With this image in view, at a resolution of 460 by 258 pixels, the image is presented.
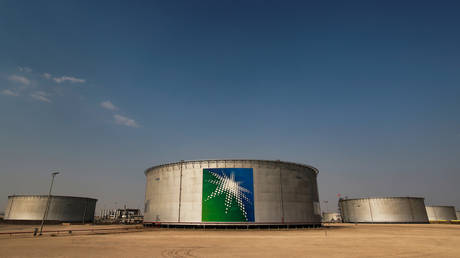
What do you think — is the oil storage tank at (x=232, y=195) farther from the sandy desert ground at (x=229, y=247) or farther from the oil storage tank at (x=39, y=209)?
the oil storage tank at (x=39, y=209)

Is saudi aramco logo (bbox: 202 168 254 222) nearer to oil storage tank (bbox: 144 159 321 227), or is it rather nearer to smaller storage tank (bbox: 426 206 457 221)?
oil storage tank (bbox: 144 159 321 227)

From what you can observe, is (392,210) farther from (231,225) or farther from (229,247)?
(229,247)

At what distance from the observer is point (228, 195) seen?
151 ft

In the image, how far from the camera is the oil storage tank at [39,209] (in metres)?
82.1

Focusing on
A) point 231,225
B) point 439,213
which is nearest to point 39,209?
point 231,225

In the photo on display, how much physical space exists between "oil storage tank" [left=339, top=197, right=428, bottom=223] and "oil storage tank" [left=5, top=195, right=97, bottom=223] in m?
98.5

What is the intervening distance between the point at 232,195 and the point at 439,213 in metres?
115

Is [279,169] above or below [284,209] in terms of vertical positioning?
above

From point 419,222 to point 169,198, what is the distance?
286 ft

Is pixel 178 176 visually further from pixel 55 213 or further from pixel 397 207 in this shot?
pixel 397 207

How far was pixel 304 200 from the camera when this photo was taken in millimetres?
51406

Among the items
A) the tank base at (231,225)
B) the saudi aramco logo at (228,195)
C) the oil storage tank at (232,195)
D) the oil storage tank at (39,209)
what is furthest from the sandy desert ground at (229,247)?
the oil storage tank at (39,209)

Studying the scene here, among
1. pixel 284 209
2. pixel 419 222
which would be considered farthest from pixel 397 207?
pixel 284 209

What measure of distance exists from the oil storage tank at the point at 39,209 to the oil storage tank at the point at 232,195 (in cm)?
5203
